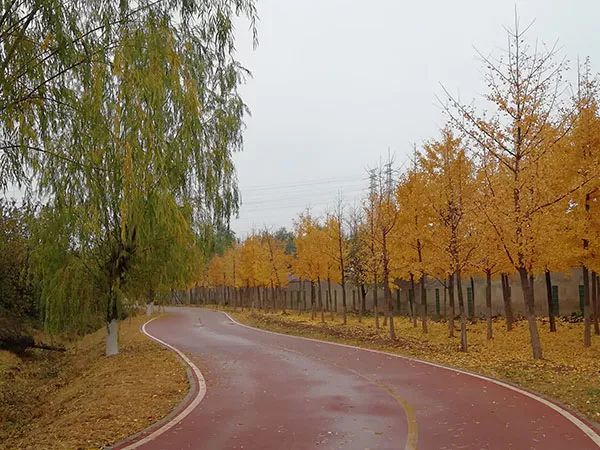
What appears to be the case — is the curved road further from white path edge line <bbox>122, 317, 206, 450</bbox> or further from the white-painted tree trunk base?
the white-painted tree trunk base

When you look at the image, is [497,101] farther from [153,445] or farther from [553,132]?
[153,445]

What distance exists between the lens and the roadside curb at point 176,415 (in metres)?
8.19

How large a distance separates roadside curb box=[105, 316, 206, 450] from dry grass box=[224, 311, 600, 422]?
21.0 ft

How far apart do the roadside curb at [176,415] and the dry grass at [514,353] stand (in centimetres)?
641

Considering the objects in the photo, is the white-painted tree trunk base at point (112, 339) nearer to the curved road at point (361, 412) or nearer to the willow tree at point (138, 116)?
the curved road at point (361, 412)

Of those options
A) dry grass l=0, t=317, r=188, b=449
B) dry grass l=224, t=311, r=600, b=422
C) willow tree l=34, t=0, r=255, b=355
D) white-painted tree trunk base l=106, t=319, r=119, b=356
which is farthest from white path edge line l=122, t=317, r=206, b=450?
dry grass l=224, t=311, r=600, b=422

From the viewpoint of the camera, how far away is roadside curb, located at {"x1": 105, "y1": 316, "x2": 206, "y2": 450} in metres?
8.19

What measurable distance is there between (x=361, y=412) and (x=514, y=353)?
33.0 feet

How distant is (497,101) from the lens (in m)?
16.0

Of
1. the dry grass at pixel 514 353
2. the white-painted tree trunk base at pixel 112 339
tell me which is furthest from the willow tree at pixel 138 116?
the white-painted tree trunk base at pixel 112 339

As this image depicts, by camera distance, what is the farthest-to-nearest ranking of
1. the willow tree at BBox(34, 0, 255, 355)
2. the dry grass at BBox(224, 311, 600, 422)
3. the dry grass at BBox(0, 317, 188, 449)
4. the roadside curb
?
the dry grass at BBox(224, 311, 600, 422) < the dry grass at BBox(0, 317, 188, 449) < the roadside curb < the willow tree at BBox(34, 0, 255, 355)

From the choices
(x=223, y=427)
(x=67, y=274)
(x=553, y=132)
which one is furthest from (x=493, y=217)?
(x=67, y=274)

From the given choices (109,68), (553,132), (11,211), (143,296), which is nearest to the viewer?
(109,68)

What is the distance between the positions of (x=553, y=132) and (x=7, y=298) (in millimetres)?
21255
